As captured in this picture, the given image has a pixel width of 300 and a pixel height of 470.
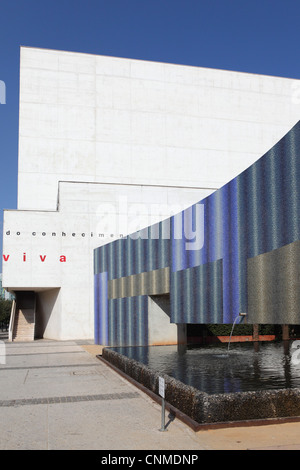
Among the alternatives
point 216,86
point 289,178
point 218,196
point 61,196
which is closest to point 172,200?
point 61,196

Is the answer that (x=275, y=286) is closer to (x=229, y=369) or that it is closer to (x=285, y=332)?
(x=229, y=369)

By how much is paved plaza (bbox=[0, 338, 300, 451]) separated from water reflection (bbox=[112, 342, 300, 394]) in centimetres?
126

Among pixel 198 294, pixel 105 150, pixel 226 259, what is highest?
pixel 105 150

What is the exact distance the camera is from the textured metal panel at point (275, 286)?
12.4m

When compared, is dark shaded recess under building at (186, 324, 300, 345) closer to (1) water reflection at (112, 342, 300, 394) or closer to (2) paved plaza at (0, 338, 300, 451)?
(1) water reflection at (112, 342, 300, 394)

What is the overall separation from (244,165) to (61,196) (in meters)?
19.9

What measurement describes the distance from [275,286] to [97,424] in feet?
20.4

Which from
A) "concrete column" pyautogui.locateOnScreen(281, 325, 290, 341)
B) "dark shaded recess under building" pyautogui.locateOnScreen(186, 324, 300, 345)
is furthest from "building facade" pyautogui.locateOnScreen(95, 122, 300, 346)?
"concrete column" pyautogui.locateOnScreen(281, 325, 290, 341)

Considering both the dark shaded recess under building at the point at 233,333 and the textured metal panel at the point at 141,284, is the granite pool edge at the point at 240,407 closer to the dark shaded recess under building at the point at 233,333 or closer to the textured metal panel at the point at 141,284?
the textured metal panel at the point at 141,284

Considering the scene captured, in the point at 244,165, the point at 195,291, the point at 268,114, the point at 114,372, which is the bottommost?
the point at 114,372

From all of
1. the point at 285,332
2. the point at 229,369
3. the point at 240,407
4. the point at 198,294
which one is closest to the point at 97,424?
the point at 240,407

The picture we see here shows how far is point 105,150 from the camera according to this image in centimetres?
4466

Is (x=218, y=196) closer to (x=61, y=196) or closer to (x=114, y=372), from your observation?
(x=114, y=372)

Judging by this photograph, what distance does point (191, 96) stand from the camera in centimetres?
4722
